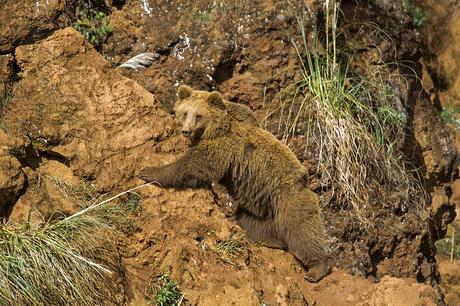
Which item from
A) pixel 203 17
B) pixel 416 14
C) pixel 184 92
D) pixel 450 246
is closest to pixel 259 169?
pixel 184 92

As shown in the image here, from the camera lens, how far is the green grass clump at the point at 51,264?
5973mm

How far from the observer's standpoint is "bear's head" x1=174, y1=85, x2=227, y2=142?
7801 millimetres

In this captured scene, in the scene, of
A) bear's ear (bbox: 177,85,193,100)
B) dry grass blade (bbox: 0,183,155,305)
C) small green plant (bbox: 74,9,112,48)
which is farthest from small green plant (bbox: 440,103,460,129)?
dry grass blade (bbox: 0,183,155,305)

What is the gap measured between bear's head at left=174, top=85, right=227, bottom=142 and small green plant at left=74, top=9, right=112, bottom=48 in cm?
130

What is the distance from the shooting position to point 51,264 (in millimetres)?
6152

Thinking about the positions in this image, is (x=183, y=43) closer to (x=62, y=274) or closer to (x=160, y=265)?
(x=160, y=265)

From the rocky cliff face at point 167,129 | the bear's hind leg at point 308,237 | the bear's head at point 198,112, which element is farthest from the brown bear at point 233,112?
the bear's hind leg at point 308,237

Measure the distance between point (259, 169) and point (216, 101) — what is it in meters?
0.83

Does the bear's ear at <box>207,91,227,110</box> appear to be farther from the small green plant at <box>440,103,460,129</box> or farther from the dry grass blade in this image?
the small green plant at <box>440,103,460,129</box>

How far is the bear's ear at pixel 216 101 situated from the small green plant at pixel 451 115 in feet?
20.6

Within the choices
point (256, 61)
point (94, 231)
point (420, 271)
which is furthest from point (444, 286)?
point (94, 231)

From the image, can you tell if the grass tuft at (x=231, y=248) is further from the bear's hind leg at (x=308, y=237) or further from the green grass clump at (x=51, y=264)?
the green grass clump at (x=51, y=264)

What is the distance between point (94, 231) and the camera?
6.60 metres

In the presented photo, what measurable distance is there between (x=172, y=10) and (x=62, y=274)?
3.90 metres
